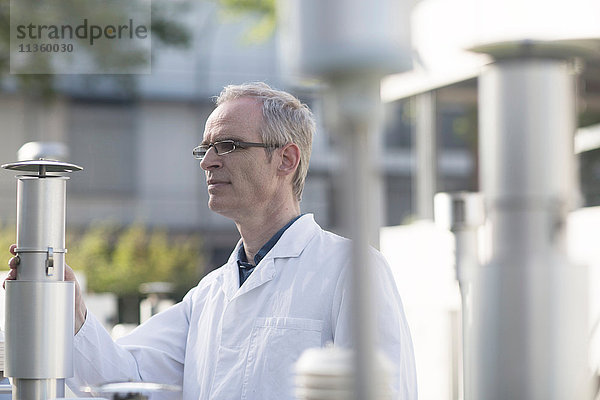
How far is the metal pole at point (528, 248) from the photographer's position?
704 millimetres

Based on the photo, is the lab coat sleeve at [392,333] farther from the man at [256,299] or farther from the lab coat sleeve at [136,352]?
the lab coat sleeve at [136,352]

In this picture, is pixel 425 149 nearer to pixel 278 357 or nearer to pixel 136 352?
pixel 136 352

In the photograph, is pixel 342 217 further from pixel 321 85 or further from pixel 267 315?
pixel 267 315

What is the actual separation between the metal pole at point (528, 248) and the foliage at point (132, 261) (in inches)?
542

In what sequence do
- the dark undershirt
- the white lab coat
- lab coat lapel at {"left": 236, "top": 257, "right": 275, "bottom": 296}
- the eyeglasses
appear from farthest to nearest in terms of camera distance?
the eyeglasses < the dark undershirt < lab coat lapel at {"left": 236, "top": 257, "right": 275, "bottom": 296} < the white lab coat

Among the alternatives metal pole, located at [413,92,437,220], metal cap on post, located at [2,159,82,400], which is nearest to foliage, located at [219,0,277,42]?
metal pole, located at [413,92,437,220]

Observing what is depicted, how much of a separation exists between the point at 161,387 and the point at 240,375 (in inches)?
37.9

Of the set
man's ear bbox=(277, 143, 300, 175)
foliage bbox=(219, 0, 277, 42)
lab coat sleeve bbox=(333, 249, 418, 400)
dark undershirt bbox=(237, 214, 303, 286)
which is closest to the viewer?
lab coat sleeve bbox=(333, 249, 418, 400)

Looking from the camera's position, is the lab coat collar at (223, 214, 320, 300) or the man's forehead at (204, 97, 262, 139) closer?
the lab coat collar at (223, 214, 320, 300)

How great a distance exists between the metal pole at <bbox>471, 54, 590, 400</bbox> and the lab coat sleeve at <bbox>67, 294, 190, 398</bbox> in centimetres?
158

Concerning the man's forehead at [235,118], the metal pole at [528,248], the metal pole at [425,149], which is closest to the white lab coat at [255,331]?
the man's forehead at [235,118]

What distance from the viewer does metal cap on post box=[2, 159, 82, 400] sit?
164cm

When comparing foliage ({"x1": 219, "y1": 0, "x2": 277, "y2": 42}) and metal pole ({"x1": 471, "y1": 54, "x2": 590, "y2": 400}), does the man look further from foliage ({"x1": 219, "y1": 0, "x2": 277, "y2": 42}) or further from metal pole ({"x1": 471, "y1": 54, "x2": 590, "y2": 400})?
foliage ({"x1": 219, "y1": 0, "x2": 277, "y2": 42})

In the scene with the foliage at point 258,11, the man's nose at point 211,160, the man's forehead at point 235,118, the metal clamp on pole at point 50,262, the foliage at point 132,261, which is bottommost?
the foliage at point 132,261
